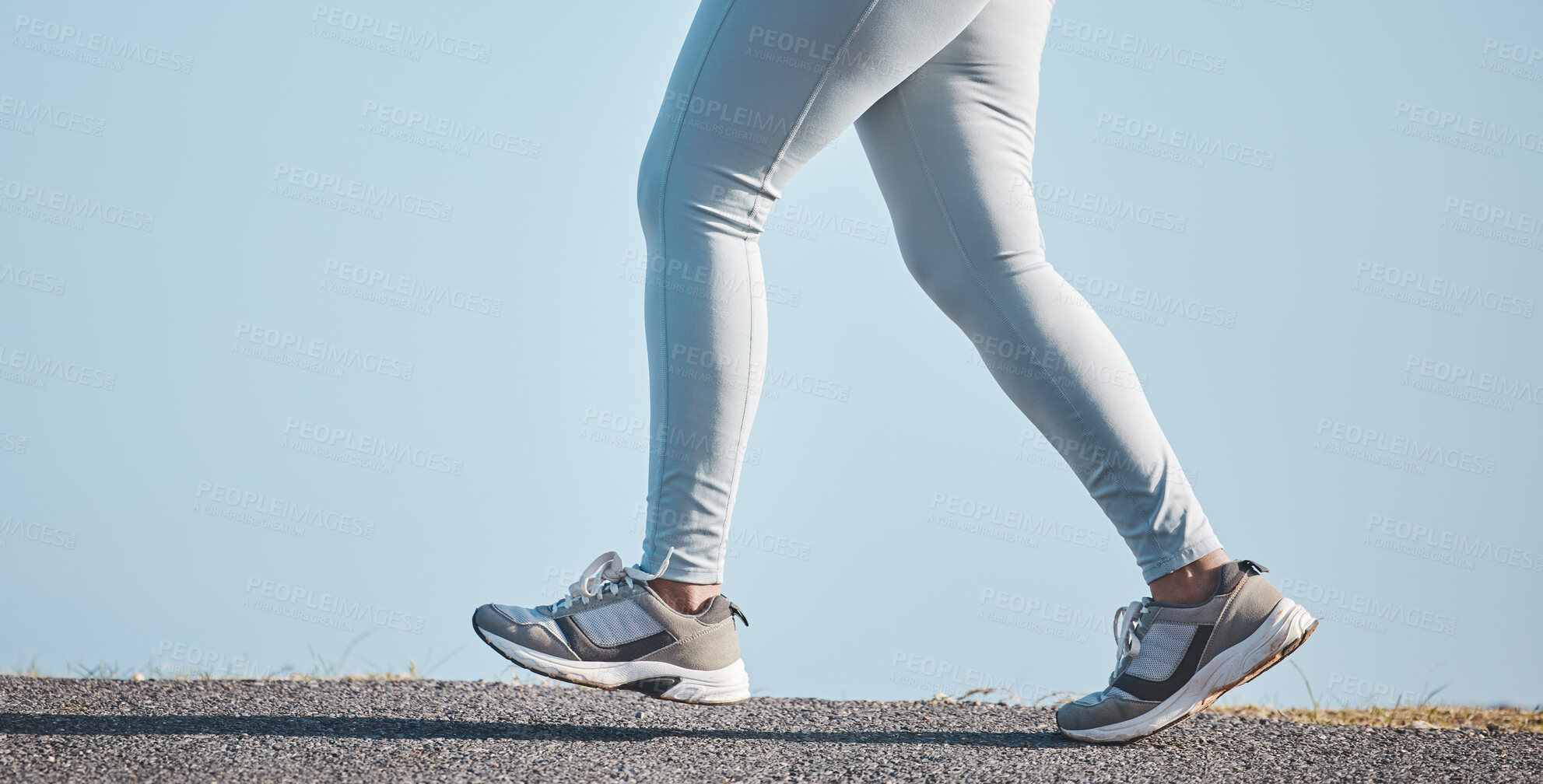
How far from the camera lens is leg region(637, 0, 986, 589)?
139 cm

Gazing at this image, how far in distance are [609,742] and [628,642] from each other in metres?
0.17

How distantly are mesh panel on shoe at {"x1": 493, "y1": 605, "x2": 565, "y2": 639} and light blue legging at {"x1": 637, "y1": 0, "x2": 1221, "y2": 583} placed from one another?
0.18 m

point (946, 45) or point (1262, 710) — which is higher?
point (946, 45)

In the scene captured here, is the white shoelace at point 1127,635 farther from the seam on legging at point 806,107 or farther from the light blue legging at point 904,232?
the seam on legging at point 806,107

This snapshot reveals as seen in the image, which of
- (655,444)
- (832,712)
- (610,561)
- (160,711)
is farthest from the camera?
(832,712)

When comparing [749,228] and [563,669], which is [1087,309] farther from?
[563,669]

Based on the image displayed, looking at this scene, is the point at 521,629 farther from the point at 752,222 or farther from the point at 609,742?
the point at 752,222

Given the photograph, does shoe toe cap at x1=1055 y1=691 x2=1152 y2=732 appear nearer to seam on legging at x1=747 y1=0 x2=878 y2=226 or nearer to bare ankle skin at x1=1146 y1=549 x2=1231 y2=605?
bare ankle skin at x1=1146 y1=549 x2=1231 y2=605

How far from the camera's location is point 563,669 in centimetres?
151

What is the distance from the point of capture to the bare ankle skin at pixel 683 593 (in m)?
1.53

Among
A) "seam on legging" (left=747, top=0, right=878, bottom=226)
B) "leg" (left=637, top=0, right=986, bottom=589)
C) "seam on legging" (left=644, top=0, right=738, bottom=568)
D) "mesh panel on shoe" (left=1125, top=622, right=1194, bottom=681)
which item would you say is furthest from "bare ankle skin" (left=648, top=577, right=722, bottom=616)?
"mesh panel on shoe" (left=1125, top=622, right=1194, bottom=681)

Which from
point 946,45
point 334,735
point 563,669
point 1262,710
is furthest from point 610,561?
point 1262,710

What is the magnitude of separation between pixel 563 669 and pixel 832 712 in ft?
2.03

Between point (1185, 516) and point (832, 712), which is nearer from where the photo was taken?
point (1185, 516)
